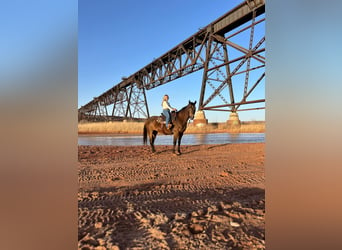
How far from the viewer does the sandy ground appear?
97 cm

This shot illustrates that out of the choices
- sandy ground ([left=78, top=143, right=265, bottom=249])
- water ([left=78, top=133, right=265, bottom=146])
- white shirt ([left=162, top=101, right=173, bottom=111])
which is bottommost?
sandy ground ([left=78, top=143, right=265, bottom=249])

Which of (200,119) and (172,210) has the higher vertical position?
(200,119)

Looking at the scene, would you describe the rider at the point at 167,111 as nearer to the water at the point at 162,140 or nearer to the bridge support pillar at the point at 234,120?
the water at the point at 162,140

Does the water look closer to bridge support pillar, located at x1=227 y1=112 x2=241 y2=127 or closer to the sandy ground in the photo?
bridge support pillar, located at x1=227 y1=112 x2=241 y2=127

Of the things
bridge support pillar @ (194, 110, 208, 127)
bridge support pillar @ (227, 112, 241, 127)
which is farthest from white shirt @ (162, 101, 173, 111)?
bridge support pillar @ (227, 112, 241, 127)

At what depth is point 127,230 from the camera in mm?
1105

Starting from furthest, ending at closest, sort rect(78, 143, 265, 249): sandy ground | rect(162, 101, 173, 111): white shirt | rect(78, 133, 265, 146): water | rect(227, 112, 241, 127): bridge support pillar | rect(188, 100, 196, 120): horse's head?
rect(227, 112, 241, 127): bridge support pillar
rect(78, 133, 265, 146): water
rect(162, 101, 173, 111): white shirt
rect(188, 100, 196, 120): horse's head
rect(78, 143, 265, 249): sandy ground

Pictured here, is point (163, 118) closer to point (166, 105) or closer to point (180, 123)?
point (166, 105)

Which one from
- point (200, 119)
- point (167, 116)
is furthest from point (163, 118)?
point (200, 119)

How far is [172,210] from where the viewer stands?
1.42 metres

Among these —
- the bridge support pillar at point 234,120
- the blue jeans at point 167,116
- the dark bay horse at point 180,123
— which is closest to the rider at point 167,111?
the blue jeans at point 167,116
